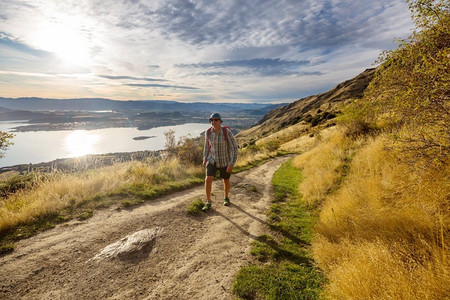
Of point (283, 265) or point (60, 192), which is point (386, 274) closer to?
point (283, 265)

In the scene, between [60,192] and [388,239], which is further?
[60,192]

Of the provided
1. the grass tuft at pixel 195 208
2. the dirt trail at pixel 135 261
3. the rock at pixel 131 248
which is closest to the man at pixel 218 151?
the grass tuft at pixel 195 208

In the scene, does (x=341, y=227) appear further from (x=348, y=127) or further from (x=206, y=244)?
(x=348, y=127)

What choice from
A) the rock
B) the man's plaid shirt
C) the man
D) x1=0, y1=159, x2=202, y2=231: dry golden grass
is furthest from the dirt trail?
the man's plaid shirt

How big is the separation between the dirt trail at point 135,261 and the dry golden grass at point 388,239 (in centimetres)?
167

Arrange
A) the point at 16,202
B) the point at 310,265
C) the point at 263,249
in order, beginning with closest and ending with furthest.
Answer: the point at 310,265 → the point at 263,249 → the point at 16,202

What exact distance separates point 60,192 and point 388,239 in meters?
8.64

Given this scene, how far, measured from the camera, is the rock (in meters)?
3.95

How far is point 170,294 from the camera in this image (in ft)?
10.2

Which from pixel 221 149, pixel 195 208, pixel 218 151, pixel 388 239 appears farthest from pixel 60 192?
pixel 388 239

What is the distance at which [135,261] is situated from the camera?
12.6 ft

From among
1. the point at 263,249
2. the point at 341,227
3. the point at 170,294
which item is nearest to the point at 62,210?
the point at 170,294

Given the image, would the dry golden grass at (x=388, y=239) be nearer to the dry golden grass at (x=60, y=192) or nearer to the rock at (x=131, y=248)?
the rock at (x=131, y=248)

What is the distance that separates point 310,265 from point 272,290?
1.14 m
